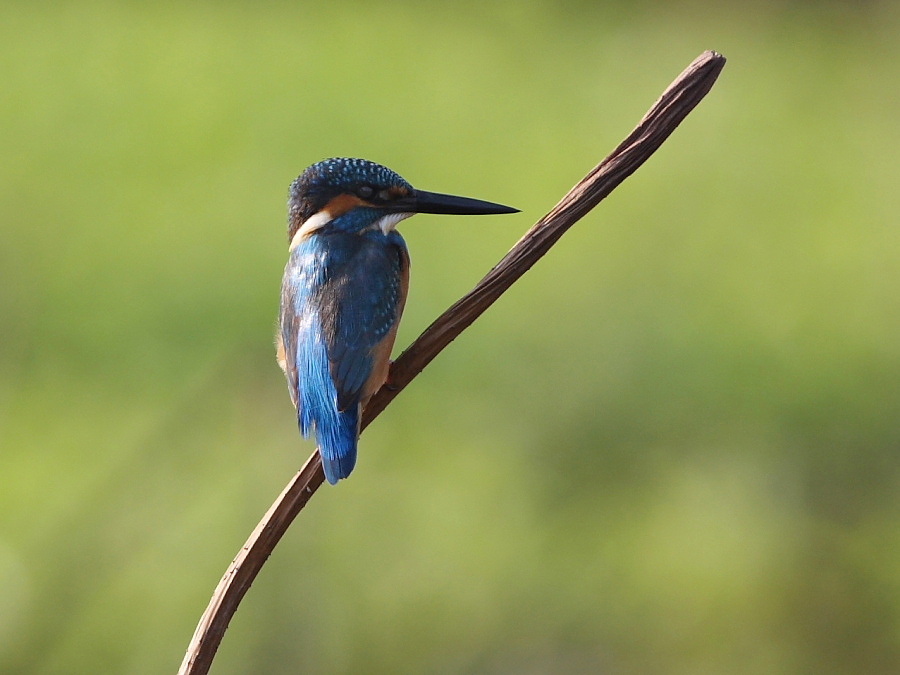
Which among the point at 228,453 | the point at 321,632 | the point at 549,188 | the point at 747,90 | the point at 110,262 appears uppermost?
the point at 747,90

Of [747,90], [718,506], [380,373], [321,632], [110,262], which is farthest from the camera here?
[747,90]

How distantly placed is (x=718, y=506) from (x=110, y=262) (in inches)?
82.1

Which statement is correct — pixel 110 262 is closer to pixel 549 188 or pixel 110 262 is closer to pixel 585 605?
pixel 549 188

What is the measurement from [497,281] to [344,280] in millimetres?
545

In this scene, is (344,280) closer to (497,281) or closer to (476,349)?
(497,281)

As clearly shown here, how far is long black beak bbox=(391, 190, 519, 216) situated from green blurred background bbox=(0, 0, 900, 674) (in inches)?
48.0

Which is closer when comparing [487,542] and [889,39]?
[487,542]

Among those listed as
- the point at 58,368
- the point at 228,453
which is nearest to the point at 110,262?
the point at 58,368

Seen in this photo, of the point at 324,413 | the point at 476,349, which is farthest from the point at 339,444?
the point at 476,349

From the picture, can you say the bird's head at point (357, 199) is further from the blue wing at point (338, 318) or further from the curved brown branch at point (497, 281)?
the curved brown branch at point (497, 281)

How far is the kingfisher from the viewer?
153cm

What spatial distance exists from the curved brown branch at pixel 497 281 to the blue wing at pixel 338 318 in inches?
13.2

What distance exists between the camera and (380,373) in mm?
1562

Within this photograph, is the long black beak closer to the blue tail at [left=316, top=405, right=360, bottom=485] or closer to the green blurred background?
the blue tail at [left=316, top=405, right=360, bottom=485]
